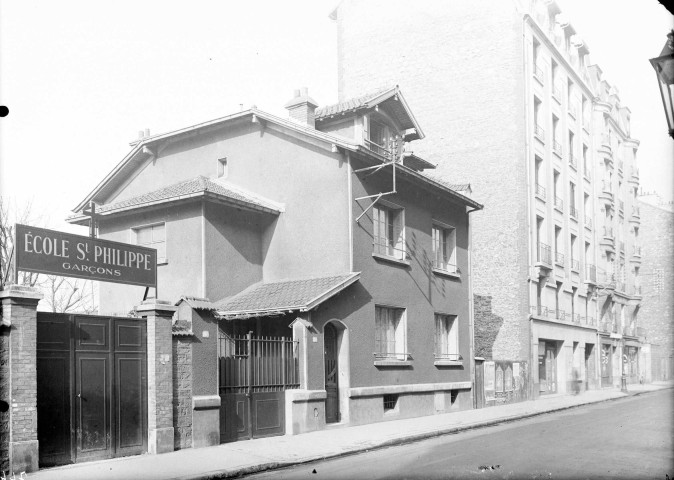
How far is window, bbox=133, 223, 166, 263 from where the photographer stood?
20297 mm

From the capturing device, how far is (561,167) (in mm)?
39031

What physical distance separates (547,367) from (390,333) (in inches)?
641

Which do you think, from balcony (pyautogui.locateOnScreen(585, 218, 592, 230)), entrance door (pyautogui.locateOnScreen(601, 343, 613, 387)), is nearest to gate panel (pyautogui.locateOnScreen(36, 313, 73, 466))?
balcony (pyautogui.locateOnScreen(585, 218, 592, 230))

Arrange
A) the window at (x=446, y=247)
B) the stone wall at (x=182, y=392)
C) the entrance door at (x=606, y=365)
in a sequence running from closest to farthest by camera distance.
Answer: the stone wall at (x=182, y=392) → the window at (x=446, y=247) → the entrance door at (x=606, y=365)

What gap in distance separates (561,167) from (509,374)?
1415 centimetres

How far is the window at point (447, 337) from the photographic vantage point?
24922mm

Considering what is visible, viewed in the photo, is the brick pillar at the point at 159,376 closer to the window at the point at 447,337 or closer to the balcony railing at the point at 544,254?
the window at the point at 447,337

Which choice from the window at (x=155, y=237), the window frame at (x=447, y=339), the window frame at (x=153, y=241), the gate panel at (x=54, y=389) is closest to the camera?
the gate panel at (x=54, y=389)

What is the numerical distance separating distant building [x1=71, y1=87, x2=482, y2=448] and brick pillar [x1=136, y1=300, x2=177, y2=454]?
3.54 feet

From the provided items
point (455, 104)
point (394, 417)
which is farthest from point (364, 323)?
point (455, 104)

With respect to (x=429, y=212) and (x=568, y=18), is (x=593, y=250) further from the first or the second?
(x=429, y=212)

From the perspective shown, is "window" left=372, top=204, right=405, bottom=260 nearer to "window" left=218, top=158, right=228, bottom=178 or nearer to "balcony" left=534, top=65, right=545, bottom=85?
"window" left=218, top=158, right=228, bottom=178

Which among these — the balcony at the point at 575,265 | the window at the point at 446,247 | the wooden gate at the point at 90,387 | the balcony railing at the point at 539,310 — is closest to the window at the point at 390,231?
the window at the point at 446,247

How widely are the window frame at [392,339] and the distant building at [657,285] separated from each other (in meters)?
38.7
